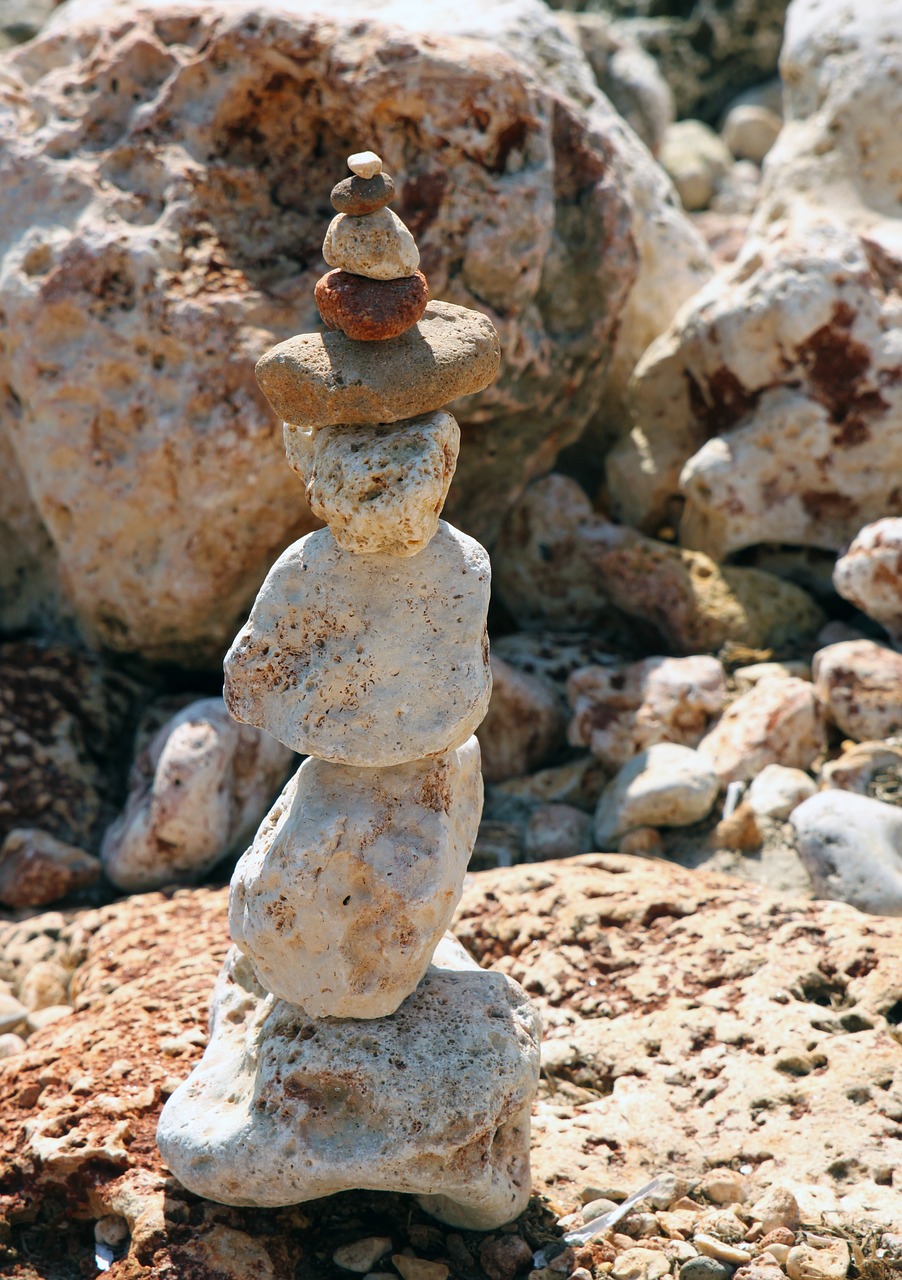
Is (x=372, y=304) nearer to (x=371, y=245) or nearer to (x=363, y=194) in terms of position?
Answer: (x=371, y=245)

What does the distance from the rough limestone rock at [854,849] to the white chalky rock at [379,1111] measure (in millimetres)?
1642

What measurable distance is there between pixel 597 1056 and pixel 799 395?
12.1ft

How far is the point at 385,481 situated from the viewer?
317 centimetres

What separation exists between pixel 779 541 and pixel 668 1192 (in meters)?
3.82

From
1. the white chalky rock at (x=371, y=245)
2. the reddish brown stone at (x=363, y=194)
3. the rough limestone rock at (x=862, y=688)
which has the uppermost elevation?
the reddish brown stone at (x=363, y=194)

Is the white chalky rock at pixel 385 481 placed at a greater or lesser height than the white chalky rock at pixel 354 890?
greater

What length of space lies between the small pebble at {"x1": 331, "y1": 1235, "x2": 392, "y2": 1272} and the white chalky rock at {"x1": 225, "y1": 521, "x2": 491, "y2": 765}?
1.28 m

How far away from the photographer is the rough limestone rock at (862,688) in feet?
18.3

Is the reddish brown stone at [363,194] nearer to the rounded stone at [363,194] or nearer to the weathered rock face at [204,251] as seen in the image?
the rounded stone at [363,194]

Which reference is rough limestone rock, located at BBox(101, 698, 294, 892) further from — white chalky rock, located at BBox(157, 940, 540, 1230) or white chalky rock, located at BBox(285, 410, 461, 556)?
white chalky rock, located at BBox(285, 410, 461, 556)

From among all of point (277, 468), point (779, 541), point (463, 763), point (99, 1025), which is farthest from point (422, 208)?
point (99, 1025)

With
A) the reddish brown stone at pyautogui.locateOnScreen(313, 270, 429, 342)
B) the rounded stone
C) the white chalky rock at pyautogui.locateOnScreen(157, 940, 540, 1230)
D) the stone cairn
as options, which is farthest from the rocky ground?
the rounded stone

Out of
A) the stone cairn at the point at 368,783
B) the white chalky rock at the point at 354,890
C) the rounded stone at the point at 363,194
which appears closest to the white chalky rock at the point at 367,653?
the stone cairn at the point at 368,783

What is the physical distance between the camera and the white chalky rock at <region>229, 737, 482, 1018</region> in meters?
3.32
